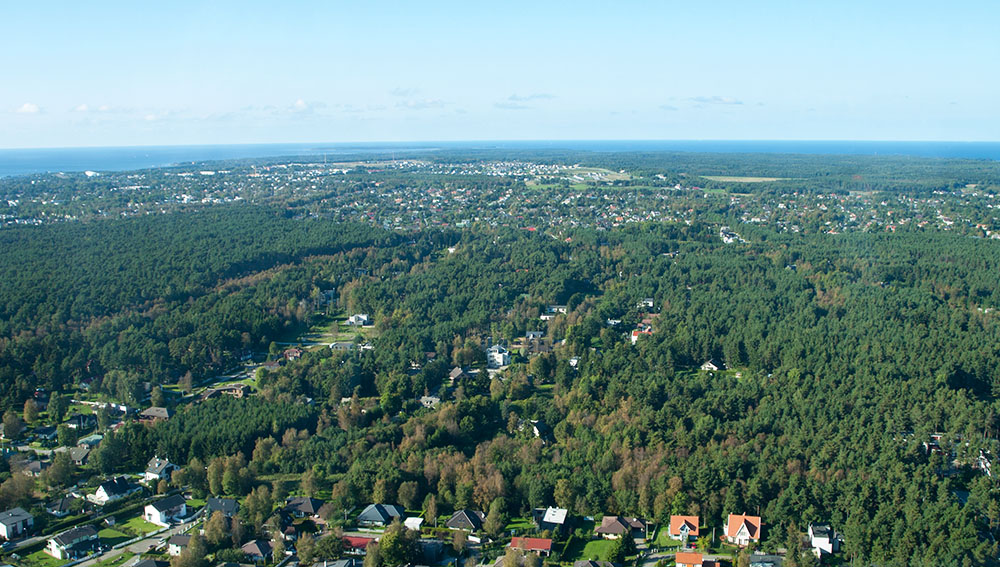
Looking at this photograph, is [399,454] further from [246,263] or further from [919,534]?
[246,263]

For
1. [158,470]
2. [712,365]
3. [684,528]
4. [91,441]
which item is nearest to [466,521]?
[684,528]

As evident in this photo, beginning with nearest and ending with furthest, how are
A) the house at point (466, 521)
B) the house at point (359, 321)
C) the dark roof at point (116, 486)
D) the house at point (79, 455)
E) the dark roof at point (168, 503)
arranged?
the house at point (466, 521)
the dark roof at point (168, 503)
the dark roof at point (116, 486)
the house at point (79, 455)
the house at point (359, 321)

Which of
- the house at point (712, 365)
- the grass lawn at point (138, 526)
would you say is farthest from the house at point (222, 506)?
the house at point (712, 365)

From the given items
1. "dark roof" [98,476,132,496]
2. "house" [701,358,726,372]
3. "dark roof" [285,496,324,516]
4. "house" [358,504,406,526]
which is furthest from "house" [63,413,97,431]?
"house" [701,358,726,372]

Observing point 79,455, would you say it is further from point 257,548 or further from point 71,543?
point 257,548

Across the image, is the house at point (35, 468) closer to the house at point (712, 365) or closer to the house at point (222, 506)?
the house at point (222, 506)

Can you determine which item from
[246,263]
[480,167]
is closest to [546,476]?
[246,263]
